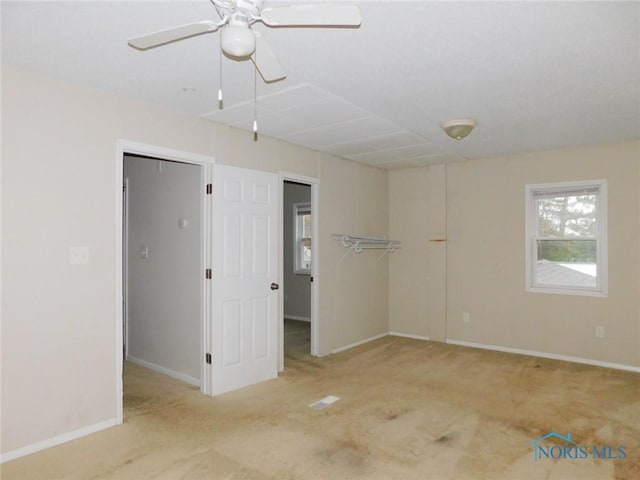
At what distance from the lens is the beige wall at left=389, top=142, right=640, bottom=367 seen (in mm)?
4590

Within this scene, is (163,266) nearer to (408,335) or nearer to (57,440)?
(57,440)

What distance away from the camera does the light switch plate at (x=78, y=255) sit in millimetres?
2932

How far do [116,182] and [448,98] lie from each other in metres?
2.56

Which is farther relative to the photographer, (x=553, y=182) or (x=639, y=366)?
(x=553, y=182)

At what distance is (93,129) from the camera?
3.04 meters

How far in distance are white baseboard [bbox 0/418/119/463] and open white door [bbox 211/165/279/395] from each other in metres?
0.91

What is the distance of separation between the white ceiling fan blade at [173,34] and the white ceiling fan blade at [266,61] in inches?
8.9

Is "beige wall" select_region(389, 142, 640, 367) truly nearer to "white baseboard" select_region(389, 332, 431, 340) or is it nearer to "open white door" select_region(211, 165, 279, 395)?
"white baseboard" select_region(389, 332, 431, 340)

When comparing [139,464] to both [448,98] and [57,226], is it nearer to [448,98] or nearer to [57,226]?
[57,226]

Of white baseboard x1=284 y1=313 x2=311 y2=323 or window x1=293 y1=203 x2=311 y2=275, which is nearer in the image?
white baseboard x1=284 y1=313 x2=311 y2=323

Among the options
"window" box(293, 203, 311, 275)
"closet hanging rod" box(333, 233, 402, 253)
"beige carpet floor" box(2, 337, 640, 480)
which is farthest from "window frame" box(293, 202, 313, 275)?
"beige carpet floor" box(2, 337, 640, 480)

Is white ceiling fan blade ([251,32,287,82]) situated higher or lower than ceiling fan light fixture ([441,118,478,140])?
lower

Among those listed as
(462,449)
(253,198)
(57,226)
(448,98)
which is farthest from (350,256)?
(57,226)

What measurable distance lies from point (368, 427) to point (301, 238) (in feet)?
15.3
